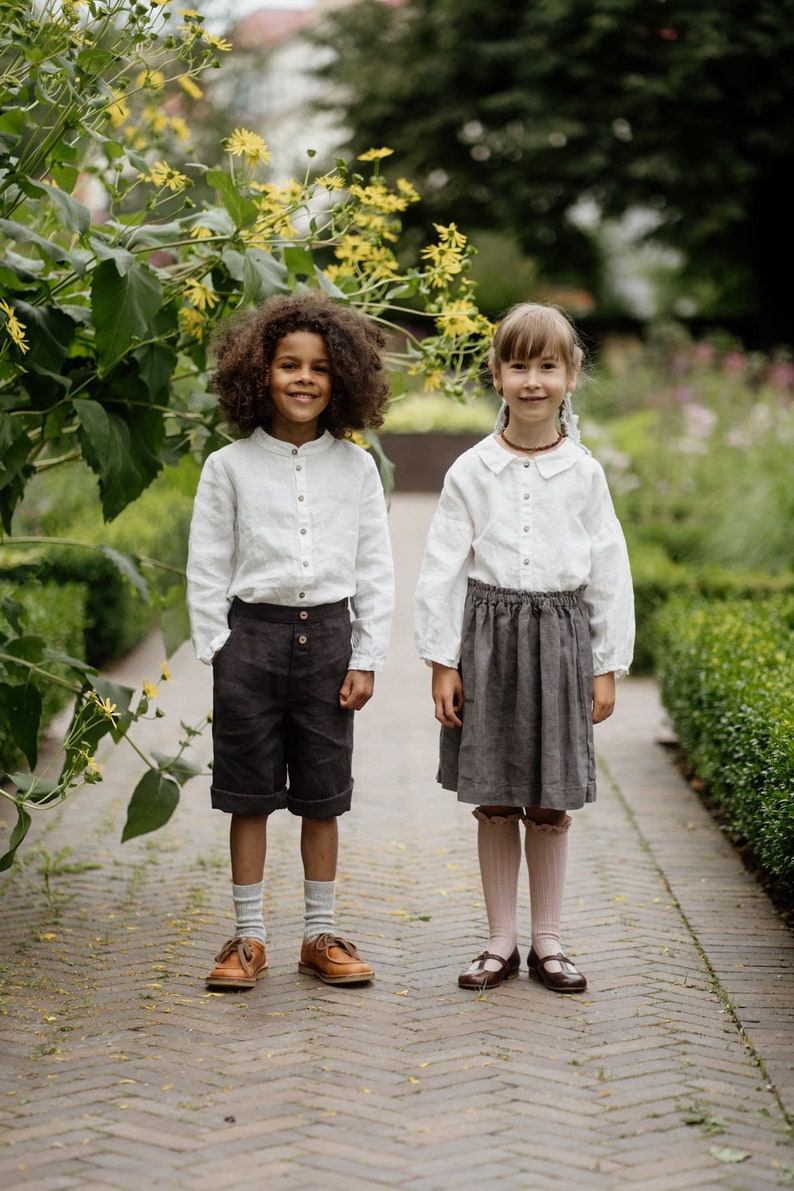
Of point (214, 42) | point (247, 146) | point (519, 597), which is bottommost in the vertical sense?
point (519, 597)

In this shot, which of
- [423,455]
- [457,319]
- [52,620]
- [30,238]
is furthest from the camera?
[423,455]

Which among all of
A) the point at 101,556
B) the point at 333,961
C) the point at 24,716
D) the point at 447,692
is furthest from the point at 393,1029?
the point at 101,556

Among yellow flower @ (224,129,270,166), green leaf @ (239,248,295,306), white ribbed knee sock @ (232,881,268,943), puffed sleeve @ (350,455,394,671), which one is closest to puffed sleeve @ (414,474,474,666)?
puffed sleeve @ (350,455,394,671)

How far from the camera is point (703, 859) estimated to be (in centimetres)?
514

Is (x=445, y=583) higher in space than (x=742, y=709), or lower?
higher

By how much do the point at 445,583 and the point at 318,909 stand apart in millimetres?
977

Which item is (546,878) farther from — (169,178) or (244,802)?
(169,178)

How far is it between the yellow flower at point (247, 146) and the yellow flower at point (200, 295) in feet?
1.18

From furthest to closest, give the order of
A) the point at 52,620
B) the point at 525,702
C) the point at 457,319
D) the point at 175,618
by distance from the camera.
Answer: the point at 52,620 < the point at 175,618 < the point at 457,319 < the point at 525,702

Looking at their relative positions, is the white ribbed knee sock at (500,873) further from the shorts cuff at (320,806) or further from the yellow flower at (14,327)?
the yellow flower at (14,327)

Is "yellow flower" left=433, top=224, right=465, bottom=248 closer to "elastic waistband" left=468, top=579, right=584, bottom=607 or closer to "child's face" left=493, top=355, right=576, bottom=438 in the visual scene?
"child's face" left=493, top=355, right=576, bottom=438

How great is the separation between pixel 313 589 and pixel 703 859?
85.8 inches

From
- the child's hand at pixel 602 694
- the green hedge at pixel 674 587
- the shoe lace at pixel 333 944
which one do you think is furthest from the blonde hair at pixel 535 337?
the green hedge at pixel 674 587

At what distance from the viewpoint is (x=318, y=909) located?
388 cm
